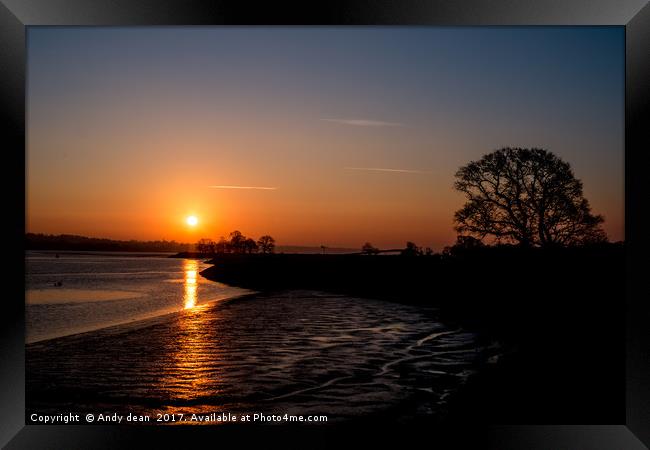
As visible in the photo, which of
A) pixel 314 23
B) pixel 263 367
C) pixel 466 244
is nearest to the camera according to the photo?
pixel 314 23

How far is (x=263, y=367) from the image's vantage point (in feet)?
28.1

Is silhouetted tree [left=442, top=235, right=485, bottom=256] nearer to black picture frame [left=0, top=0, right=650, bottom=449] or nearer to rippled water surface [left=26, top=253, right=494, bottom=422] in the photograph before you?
rippled water surface [left=26, top=253, right=494, bottom=422]

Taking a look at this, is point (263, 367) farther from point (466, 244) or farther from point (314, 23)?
point (466, 244)

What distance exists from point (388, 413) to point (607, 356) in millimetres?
3915

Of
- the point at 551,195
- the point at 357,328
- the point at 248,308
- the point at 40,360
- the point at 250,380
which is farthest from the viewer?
the point at 248,308

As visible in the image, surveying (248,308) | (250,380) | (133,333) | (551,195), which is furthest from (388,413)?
(248,308)

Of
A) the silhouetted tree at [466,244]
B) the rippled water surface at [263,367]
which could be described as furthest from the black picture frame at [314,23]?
the silhouetted tree at [466,244]

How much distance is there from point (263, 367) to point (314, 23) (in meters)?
4.94

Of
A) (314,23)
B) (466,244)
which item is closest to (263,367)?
(314,23)

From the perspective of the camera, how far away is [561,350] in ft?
29.5

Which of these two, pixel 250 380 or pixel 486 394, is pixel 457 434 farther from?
pixel 250 380

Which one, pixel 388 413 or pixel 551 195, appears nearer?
pixel 388 413

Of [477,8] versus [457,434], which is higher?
[477,8]

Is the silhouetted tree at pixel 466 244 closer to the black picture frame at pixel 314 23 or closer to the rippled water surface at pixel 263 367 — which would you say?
the rippled water surface at pixel 263 367
